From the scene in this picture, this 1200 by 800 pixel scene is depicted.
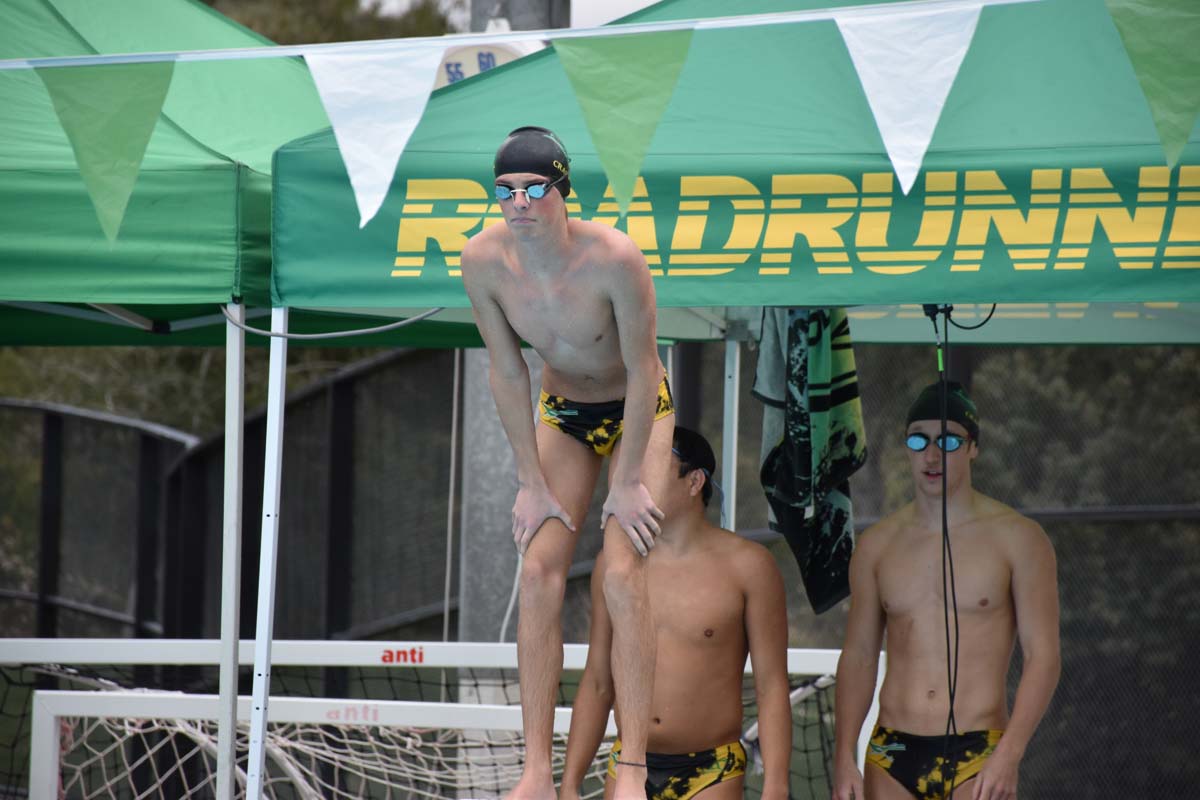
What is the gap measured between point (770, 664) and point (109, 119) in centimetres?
253

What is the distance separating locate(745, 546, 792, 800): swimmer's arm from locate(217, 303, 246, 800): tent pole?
1543 millimetres

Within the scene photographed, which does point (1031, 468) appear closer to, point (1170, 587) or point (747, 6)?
point (1170, 587)

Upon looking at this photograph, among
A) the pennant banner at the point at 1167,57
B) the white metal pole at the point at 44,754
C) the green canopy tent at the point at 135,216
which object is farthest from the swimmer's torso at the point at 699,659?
the white metal pole at the point at 44,754

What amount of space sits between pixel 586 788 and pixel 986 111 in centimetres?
444

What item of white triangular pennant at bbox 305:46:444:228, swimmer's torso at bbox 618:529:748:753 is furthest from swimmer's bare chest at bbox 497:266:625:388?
swimmer's torso at bbox 618:529:748:753

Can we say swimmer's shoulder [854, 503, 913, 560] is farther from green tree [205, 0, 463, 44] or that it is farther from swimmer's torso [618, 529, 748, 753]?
green tree [205, 0, 463, 44]

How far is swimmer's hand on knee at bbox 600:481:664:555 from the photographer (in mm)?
3486

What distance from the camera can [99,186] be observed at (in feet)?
13.6

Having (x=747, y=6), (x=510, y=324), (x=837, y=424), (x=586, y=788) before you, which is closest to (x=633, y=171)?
(x=510, y=324)

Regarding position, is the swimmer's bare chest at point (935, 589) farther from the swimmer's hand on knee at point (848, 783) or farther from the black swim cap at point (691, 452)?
the black swim cap at point (691, 452)

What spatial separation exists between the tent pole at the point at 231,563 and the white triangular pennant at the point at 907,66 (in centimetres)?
190

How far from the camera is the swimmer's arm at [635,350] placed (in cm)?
342

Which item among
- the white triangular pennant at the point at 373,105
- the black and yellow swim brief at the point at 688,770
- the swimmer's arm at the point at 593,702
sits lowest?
the black and yellow swim brief at the point at 688,770

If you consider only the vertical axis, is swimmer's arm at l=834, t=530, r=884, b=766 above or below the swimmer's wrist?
below
